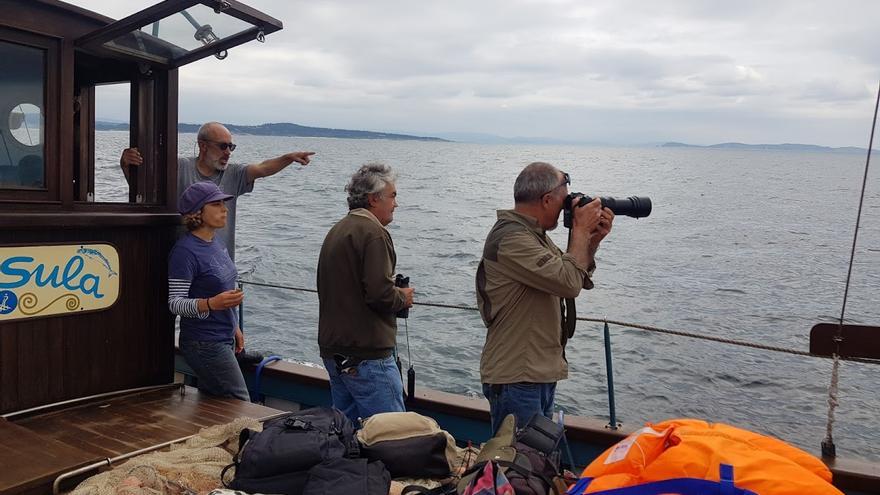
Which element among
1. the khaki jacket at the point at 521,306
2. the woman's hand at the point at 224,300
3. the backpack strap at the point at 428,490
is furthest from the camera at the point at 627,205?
the woman's hand at the point at 224,300

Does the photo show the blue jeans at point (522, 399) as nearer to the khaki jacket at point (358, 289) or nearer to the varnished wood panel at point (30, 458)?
the khaki jacket at point (358, 289)

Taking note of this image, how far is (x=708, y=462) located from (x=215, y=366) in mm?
2809

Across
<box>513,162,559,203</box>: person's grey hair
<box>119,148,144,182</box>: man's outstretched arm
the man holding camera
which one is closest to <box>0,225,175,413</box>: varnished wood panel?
<box>119,148,144,182</box>: man's outstretched arm

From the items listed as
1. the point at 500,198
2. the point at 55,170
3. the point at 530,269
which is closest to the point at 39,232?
the point at 55,170

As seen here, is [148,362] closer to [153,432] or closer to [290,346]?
[153,432]

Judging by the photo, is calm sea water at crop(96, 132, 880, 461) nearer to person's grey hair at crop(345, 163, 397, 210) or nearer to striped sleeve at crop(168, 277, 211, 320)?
striped sleeve at crop(168, 277, 211, 320)

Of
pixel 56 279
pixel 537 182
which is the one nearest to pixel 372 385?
pixel 537 182

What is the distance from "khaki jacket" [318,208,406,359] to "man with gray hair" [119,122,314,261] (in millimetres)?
1084

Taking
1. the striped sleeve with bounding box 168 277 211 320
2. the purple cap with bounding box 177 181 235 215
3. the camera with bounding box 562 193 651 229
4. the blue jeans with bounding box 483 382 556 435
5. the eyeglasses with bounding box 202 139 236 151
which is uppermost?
the eyeglasses with bounding box 202 139 236 151

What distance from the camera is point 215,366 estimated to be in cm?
390

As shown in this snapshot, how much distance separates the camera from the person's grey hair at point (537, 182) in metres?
3.07

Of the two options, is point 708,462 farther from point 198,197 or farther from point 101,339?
A: point 101,339

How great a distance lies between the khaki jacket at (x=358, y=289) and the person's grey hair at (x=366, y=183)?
2.2 inches

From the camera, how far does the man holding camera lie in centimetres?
302
